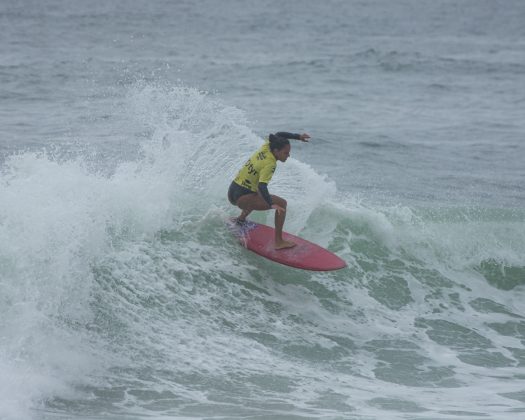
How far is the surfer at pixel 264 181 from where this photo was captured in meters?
9.16

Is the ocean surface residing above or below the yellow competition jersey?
below

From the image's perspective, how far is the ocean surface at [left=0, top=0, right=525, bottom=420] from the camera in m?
7.54

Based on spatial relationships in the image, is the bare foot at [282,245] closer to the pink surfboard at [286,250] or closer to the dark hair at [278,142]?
the pink surfboard at [286,250]

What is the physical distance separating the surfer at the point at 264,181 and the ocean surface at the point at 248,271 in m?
0.86

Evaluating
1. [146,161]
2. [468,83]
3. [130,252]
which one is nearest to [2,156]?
[146,161]

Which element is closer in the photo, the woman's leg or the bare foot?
the woman's leg

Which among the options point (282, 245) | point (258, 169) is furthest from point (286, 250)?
point (258, 169)

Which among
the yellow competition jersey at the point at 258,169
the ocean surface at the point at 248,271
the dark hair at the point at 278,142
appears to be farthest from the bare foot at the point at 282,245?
the dark hair at the point at 278,142

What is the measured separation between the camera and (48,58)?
27.1m

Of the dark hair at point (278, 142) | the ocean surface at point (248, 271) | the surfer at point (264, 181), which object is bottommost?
the ocean surface at point (248, 271)

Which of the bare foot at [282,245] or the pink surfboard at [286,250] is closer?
the pink surfboard at [286,250]

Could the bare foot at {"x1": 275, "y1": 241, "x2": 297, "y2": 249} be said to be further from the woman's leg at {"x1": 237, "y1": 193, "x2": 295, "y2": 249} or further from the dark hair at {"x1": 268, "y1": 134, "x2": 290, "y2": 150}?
the dark hair at {"x1": 268, "y1": 134, "x2": 290, "y2": 150}

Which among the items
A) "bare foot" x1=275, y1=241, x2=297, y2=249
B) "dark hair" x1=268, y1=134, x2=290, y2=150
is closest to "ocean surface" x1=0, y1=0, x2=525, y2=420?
"bare foot" x1=275, y1=241, x2=297, y2=249

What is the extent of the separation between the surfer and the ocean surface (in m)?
0.86
